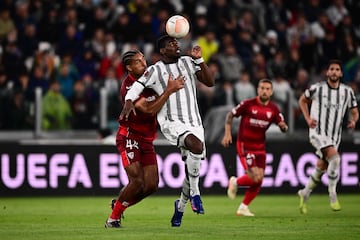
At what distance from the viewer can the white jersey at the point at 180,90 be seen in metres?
13.6

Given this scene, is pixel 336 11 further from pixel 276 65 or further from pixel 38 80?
pixel 38 80

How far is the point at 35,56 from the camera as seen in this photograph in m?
24.1

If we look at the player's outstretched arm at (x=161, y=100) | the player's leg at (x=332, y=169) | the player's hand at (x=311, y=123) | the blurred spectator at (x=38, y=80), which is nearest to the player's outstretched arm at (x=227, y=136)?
the player's hand at (x=311, y=123)

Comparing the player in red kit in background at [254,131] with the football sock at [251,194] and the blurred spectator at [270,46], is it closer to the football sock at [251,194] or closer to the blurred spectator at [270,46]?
the football sock at [251,194]

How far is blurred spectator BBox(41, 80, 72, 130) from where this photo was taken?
22625mm

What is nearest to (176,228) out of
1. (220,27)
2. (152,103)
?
(152,103)

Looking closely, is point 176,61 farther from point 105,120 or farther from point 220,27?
point 220,27

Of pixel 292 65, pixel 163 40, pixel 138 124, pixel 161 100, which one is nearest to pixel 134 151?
pixel 138 124

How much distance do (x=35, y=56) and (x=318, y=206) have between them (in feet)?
26.0

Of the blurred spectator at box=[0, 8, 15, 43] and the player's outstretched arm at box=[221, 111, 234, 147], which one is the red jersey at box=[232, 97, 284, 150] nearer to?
the player's outstretched arm at box=[221, 111, 234, 147]

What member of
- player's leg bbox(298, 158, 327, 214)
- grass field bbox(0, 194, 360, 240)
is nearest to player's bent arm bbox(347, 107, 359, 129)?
player's leg bbox(298, 158, 327, 214)

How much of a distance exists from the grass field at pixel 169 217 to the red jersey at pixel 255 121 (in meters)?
1.14

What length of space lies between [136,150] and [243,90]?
32.3 ft

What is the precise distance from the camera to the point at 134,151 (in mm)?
13812
